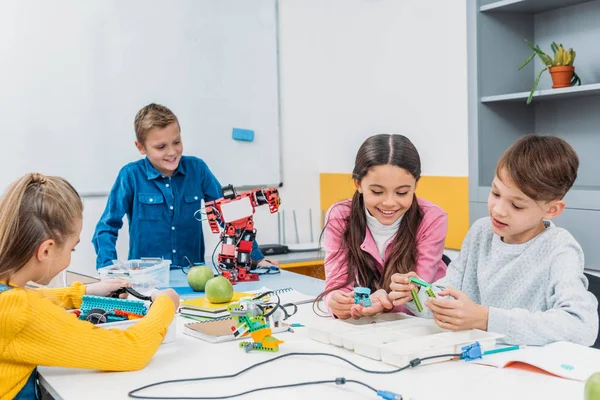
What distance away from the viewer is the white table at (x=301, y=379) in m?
1.16

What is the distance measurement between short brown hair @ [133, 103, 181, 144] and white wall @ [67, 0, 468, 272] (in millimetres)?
882

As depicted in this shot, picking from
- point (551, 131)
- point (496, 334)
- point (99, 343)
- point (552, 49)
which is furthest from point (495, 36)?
point (99, 343)

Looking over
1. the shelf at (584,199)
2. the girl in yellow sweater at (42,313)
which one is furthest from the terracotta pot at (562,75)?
the girl in yellow sweater at (42,313)

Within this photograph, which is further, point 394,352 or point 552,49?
point 552,49

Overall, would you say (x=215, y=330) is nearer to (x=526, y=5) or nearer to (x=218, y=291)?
(x=218, y=291)

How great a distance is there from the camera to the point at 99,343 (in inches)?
52.5

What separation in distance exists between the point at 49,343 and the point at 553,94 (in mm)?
2176

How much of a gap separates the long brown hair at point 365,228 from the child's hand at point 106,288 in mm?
564

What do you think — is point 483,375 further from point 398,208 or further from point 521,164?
point 398,208

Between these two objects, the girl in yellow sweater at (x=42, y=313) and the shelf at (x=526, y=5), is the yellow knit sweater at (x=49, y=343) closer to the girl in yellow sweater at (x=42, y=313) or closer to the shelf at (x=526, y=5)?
the girl in yellow sweater at (x=42, y=313)

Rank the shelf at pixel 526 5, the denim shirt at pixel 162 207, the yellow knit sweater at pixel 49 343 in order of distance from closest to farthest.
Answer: the yellow knit sweater at pixel 49 343, the shelf at pixel 526 5, the denim shirt at pixel 162 207

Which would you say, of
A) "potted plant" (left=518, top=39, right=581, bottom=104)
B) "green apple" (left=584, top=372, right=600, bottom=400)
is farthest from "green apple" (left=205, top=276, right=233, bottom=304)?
"potted plant" (left=518, top=39, right=581, bottom=104)

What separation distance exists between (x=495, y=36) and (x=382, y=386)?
2.18 meters

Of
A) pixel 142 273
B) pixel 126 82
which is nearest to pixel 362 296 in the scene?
pixel 142 273
